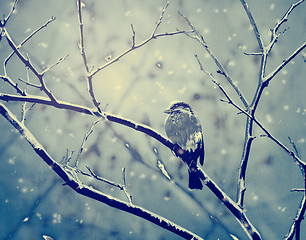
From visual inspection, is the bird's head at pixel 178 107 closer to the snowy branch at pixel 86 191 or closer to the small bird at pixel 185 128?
the small bird at pixel 185 128

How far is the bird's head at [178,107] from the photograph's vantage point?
12.1 feet

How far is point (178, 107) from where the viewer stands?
3703 mm

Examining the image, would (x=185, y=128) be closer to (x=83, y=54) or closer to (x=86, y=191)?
(x=86, y=191)

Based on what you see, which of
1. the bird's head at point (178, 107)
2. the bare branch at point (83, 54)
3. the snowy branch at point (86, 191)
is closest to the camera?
the bare branch at point (83, 54)

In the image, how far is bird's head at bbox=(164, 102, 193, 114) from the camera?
3.68 meters

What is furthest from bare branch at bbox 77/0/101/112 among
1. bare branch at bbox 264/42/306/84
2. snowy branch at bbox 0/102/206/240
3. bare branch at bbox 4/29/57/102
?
bare branch at bbox 264/42/306/84

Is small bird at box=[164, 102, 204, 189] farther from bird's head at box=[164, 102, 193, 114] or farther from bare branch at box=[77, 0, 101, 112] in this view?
bare branch at box=[77, 0, 101, 112]

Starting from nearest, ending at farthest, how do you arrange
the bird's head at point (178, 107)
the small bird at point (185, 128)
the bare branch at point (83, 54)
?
the bare branch at point (83, 54) → the small bird at point (185, 128) → the bird's head at point (178, 107)

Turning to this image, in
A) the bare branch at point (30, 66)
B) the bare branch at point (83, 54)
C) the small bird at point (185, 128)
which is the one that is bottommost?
the bare branch at point (30, 66)

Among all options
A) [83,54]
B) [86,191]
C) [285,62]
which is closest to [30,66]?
[83,54]

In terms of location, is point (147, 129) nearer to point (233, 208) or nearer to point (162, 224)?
point (162, 224)

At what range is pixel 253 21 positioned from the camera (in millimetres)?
2387

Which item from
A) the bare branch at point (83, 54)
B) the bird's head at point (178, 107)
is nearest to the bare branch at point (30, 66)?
the bare branch at point (83, 54)

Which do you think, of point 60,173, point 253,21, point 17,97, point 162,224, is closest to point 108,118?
point 60,173
